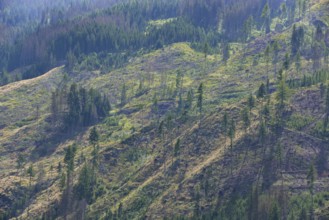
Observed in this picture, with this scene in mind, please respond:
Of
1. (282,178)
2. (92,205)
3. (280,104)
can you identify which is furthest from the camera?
(280,104)

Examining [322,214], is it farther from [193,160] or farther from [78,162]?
[78,162]

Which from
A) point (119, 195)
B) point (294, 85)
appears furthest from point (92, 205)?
point (294, 85)

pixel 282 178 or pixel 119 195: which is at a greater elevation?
pixel 282 178

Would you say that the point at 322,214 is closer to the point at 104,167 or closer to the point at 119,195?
the point at 119,195

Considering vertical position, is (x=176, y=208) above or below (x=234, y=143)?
below

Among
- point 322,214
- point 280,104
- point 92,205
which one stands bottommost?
point 92,205

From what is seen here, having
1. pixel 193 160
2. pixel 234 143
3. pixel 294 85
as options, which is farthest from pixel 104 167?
pixel 294 85

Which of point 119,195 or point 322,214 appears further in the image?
point 119,195

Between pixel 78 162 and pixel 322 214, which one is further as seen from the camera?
pixel 78 162

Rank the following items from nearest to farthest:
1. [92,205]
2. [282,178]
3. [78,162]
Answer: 1. [282,178]
2. [92,205]
3. [78,162]
